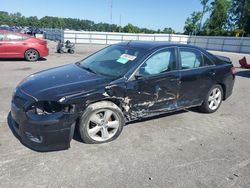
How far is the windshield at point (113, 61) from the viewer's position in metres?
4.71

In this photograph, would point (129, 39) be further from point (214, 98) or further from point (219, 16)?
point (219, 16)

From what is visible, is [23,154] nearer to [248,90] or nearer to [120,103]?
[120,103]

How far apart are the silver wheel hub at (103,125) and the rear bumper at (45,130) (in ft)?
1.23

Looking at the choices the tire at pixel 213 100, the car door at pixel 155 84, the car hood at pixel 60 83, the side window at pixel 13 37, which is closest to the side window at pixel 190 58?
the car door at pixel 155 84

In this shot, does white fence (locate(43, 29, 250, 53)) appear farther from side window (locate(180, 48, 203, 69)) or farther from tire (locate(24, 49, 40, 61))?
side window (locate(180, 48, 203, 69))

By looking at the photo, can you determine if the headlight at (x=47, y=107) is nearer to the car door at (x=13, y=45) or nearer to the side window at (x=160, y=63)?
the side window at (x=160, y=63)

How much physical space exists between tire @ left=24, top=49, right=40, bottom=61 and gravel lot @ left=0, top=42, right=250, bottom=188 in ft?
26.6

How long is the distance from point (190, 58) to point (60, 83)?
270 centimetres

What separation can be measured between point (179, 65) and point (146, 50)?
0.75m

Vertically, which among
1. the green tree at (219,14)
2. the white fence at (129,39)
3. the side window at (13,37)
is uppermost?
the green tree at (219,14)

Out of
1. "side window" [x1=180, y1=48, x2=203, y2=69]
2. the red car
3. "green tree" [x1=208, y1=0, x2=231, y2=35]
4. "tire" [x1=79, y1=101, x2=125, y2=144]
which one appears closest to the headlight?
"tire" [x1=79, y1=101, x2=125, y2=144]

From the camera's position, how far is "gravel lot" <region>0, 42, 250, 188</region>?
11.1 feet

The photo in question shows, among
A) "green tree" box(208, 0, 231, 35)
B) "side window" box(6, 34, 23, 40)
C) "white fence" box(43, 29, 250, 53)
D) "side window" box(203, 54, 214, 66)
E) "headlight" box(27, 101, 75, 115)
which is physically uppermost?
"green tree" box(208, 0, 231, 35)

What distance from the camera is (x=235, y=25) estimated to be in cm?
7181
